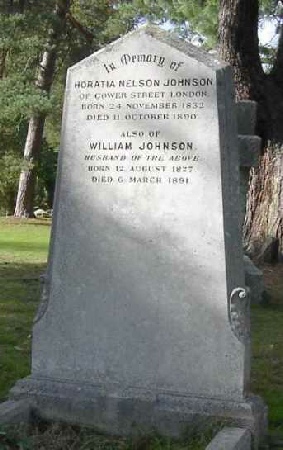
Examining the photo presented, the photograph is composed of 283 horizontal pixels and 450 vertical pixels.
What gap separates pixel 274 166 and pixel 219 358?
8.02 m

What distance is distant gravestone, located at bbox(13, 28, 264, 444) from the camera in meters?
4.75

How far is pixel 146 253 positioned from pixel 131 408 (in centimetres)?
91

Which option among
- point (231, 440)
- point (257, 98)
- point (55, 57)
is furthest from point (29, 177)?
point (231, 440)

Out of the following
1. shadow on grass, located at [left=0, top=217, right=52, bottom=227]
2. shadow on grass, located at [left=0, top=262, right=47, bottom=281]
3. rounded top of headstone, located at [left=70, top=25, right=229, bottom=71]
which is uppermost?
shadow on grass, located at [left=0, top=217, right=52, bottom=227]

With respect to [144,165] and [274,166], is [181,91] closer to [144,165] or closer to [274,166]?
[144,165]

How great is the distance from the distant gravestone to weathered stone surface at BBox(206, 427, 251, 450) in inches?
5.0

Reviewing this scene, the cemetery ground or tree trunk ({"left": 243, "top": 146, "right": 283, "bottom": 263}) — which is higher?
tree trunk ({"left": 243, "top": 146, "right": 283, "bottom": 263})

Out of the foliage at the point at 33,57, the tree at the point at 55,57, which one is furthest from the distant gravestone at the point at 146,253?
the tree at the point at 55,57

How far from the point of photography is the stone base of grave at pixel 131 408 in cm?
465

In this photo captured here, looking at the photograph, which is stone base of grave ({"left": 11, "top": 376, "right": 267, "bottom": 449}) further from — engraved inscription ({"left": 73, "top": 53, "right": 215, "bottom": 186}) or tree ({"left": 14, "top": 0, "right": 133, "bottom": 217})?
tree ({"left": 14, "top": 0, "right": 133, "bottom": 217})

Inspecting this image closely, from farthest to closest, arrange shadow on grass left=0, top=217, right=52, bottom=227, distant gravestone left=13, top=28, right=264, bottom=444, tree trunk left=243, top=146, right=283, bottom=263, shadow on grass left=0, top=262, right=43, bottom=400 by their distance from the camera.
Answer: shadow on grass left=0, top=217, right=52, bottom=227 → tree trunk left=243, top=146, right=283, bottom=263 → shadow on grass left=0, top=262, right=43, bottom=400 → distant gravestone left=13, top=28, right=264, bottom=444

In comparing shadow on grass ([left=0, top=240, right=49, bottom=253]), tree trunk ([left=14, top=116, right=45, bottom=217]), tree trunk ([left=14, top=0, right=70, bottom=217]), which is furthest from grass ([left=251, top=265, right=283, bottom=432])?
tree trunk ([left=14, top=116, right=45, bottom=217])

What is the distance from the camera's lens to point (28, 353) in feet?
22.8

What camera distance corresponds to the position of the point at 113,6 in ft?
110
